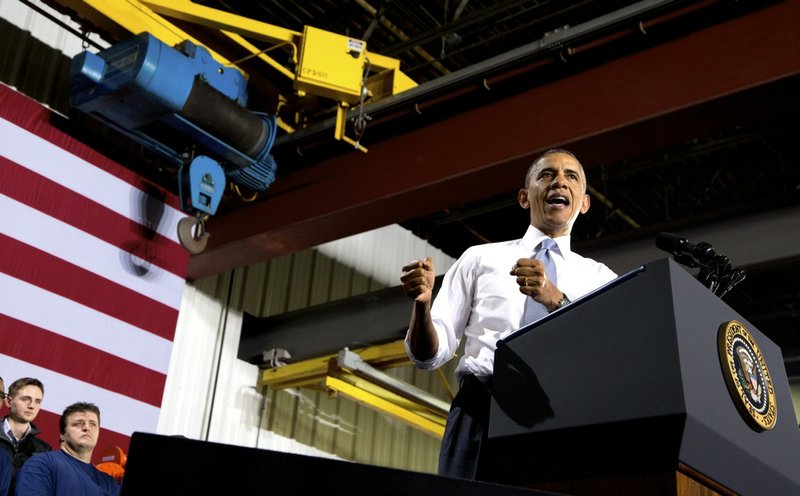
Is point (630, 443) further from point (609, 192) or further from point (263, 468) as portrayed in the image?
point (609, 192)

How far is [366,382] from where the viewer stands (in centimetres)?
702

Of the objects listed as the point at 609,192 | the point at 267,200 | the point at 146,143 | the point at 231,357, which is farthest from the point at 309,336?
the point at 609,192

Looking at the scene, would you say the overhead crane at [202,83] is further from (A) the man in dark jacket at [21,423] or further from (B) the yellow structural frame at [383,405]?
(B) the yellow structural frame at [383,405]

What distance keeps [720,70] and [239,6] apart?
11.7 ft

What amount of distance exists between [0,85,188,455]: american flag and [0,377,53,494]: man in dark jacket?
1.93 feet

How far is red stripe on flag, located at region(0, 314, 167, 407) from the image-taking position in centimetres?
480

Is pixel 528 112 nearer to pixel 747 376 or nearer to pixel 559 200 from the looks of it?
pixel 559 200

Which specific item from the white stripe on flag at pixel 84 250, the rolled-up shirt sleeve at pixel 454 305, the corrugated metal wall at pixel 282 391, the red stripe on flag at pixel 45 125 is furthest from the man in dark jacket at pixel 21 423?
the rolled-up shirt sleeve at pixel 454 305

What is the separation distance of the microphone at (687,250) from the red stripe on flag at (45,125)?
4.32m

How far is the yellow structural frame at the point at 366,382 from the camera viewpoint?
21.8 ft

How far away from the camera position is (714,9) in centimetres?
414

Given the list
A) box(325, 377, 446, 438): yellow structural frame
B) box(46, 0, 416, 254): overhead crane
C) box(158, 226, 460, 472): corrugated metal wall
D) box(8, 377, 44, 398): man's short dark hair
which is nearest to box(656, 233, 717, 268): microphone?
box(8, 377, 44, 398): man's short dark hair

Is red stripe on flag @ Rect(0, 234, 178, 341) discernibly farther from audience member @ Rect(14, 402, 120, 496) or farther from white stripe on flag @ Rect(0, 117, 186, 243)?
audience member @ Rect(14, 402, 120, 496)

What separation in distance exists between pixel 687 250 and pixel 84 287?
169 inches
